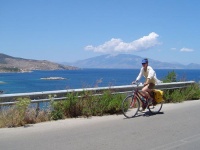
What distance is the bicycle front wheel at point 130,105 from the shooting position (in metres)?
11.0

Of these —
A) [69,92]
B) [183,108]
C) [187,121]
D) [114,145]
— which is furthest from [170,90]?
[114,145]

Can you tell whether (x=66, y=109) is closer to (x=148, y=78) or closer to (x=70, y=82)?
(x=148, y=78)

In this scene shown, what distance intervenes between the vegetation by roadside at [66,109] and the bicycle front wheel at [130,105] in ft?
0.82

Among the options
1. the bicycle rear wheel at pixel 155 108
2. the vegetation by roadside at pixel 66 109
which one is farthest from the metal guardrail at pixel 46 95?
the bicycle rear wheel at pixel 155 108

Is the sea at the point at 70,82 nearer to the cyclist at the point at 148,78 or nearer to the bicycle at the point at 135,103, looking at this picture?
the bicycle at the point at 135,103

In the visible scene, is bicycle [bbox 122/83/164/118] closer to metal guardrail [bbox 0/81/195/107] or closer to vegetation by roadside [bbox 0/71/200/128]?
vegetation by roadside [bbox 0/71/200/128]

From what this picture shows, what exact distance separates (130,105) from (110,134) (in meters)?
3.26

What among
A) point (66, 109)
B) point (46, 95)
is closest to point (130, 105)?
point (66, 109)

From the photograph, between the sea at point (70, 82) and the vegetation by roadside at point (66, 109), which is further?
the sea at point (70, 82)

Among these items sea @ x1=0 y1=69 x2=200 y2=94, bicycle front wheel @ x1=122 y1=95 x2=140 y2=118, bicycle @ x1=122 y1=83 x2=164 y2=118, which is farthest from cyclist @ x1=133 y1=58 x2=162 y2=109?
sea @ x1=0 y1=69 x2=200 y2=94

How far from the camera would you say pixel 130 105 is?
1134 centimetres

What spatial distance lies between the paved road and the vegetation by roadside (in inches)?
15.6

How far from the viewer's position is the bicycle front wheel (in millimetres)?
11008

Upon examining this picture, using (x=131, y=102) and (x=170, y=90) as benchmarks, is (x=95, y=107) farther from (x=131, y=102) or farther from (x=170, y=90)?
(x=170, y=90)
